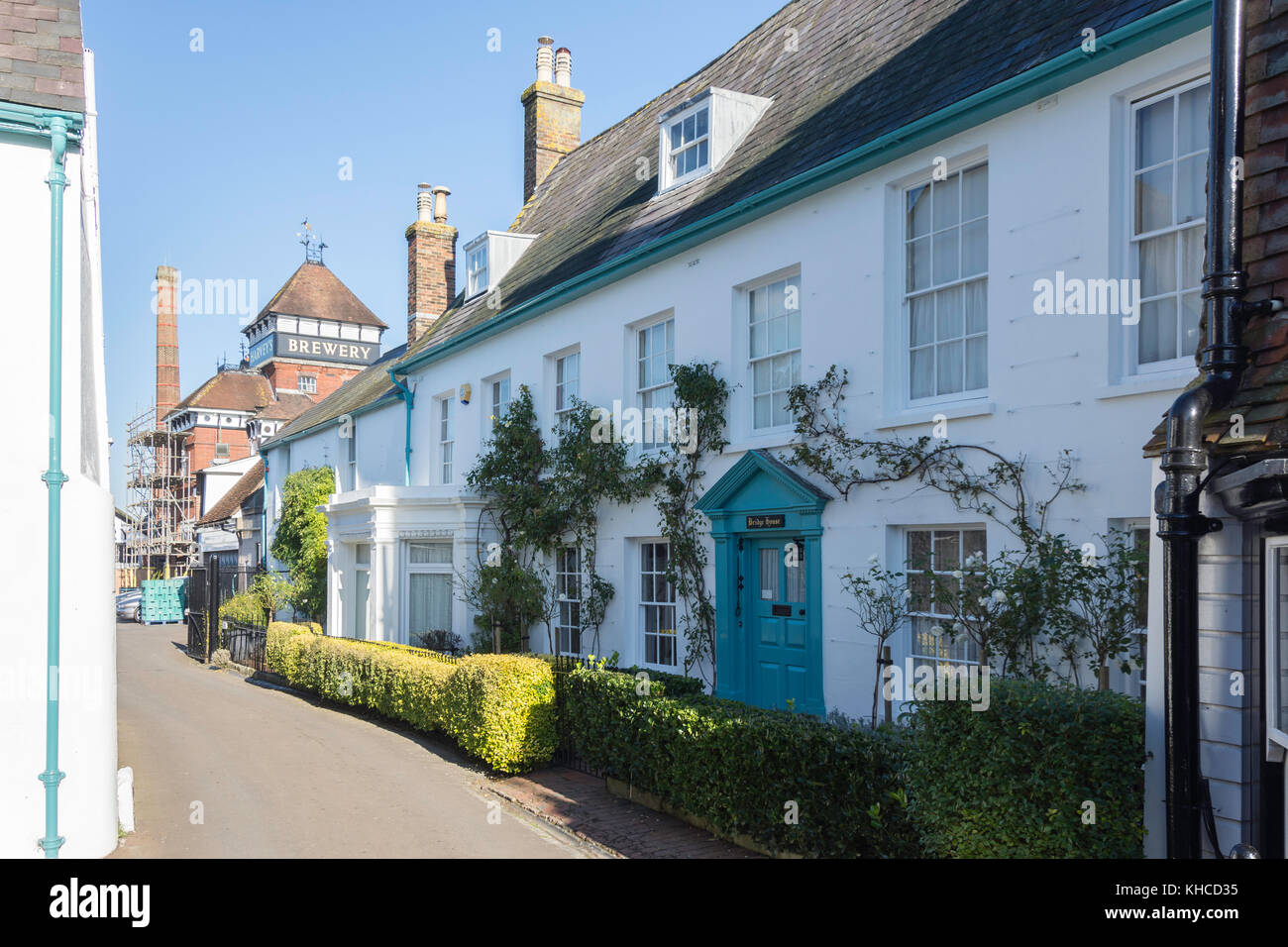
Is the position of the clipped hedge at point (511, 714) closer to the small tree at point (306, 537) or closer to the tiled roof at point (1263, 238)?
the tiled roof at point (1263, 238)

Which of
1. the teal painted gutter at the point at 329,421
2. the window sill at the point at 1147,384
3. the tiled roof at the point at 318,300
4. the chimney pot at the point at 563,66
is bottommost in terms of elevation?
the window sill at the point at 1147,384

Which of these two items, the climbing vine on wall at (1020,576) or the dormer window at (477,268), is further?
the dormer window at (477,268)

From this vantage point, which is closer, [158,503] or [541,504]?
[541,504]

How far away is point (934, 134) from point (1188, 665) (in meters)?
5.84

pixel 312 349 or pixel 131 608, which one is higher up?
pixel 312 349

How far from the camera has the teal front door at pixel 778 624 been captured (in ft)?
34.3

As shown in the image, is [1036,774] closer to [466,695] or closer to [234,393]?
[466,695]

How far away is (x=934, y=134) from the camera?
899 centimetres

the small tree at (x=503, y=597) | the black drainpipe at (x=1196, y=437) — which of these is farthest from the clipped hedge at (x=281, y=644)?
the black drainpipe at (x=1196, y=437)

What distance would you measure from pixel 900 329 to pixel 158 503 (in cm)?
6625

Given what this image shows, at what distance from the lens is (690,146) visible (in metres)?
14.3

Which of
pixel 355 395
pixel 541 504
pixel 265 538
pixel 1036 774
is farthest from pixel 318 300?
pixel 1036 774

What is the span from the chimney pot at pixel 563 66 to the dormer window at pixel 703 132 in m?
8.55

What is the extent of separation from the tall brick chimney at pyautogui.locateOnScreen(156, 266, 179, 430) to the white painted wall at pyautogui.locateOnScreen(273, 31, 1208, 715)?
198 ft
